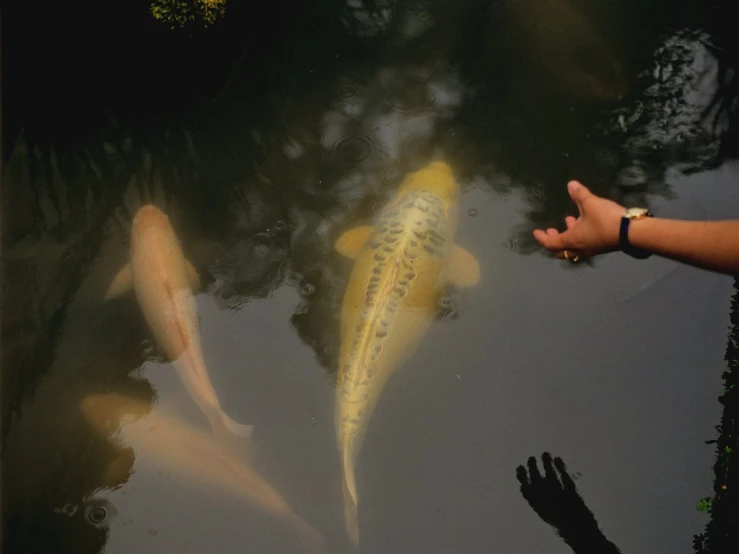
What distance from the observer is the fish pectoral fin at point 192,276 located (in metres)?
4.14

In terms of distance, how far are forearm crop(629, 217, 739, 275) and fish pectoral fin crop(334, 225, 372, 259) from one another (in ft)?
6.13

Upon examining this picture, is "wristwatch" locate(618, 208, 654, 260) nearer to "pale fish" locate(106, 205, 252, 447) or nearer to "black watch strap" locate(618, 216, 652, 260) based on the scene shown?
"black watch strap" locate(618, 216, 652, 260)

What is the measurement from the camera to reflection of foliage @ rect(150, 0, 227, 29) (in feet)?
15.6

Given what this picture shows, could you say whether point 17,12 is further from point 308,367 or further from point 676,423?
point 676,423

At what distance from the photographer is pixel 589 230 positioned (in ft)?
9.63

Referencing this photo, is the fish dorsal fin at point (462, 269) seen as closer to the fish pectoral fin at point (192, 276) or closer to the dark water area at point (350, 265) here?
the dark water area at point (350, 265)

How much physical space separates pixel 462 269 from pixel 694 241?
1864 mm

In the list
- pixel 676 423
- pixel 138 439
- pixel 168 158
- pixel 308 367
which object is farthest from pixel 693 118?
pixel 138 439

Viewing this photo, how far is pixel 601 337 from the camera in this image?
154 inches

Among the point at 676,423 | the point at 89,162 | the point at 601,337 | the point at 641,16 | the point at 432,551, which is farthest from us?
the point at 641,16

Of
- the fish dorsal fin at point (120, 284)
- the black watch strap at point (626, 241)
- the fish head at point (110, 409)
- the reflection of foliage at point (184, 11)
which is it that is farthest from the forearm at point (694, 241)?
the reflection of foliage at point (184, 11)

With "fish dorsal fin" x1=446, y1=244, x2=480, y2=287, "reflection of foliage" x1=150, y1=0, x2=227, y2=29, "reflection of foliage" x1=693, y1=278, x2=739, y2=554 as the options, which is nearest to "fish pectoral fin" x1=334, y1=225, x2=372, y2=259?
"fish dorsal fin" x1=446, y1=244, x2=480, y2=287

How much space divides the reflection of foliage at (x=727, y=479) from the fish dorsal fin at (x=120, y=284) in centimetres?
340

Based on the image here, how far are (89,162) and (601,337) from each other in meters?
3.53
